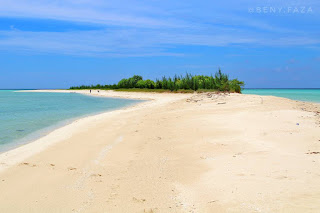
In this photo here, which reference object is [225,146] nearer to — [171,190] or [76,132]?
[171,190]

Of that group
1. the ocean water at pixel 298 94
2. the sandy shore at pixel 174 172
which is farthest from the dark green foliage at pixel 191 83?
the sandy shore at pixel 174 172

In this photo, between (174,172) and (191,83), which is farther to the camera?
(191,83)

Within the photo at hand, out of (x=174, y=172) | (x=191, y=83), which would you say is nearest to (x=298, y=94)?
(x=191, y=83)

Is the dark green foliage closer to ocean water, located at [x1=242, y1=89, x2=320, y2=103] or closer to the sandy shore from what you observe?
Result: ocean water, located at [x1=242, y1=89, x2=320, y2=103]

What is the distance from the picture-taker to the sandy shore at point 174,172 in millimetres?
3381

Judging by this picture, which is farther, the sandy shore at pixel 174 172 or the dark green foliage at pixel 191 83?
the dark green foliage at pixel 191 83

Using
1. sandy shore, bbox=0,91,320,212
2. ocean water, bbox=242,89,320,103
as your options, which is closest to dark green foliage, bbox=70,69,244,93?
ocean water, bbox=242,89,320,103

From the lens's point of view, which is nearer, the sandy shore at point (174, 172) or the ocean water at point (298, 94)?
the sandy shore at point (174, 172)

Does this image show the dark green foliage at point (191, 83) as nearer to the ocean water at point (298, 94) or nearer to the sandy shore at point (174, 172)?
the ocean water at point (298, 94)

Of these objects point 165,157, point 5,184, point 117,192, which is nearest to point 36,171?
point 5,184

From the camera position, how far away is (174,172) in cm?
473

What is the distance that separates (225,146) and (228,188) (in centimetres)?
250

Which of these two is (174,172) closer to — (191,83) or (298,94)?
(191,83)

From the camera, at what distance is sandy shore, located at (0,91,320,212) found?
3.38m
